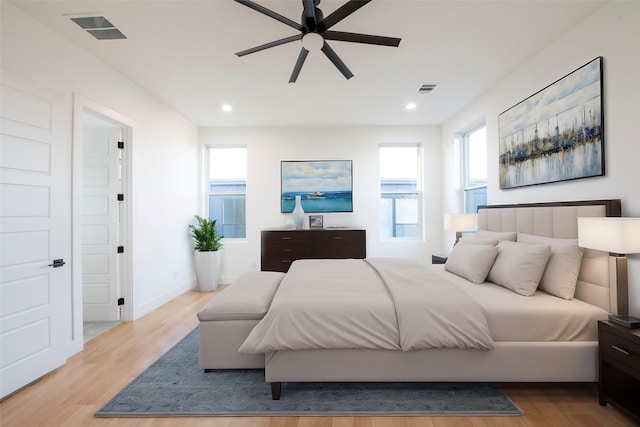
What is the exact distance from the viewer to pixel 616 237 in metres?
1.77

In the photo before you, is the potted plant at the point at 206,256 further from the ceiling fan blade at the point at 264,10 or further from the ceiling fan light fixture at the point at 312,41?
the ceiling fan blade at the point at 264,10

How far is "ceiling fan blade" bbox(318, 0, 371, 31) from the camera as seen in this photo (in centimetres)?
174

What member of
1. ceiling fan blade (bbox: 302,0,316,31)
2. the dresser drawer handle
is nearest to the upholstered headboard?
the dresser drawer handle

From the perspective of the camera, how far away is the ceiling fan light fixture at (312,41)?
2.01 metres

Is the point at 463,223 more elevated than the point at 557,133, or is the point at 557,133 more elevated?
the point at 557,133

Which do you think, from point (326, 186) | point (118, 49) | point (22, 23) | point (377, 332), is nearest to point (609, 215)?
point (377, 332)

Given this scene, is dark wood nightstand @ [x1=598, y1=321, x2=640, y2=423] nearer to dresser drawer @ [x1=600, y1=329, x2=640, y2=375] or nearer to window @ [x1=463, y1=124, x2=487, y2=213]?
dresser drawer @ [x1=600, y1=329, x2=640, y2=375]

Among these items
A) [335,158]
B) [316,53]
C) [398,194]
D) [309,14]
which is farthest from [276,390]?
[398,194]

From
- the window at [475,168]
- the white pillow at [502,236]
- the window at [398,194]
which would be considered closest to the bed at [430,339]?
the white pillow at [502,236]

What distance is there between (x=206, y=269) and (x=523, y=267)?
432cm

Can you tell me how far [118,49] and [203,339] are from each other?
279 centimetres

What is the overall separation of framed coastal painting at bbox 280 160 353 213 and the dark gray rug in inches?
132

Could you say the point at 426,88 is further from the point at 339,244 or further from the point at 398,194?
the point at 339,244

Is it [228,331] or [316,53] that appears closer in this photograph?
[228,331]
